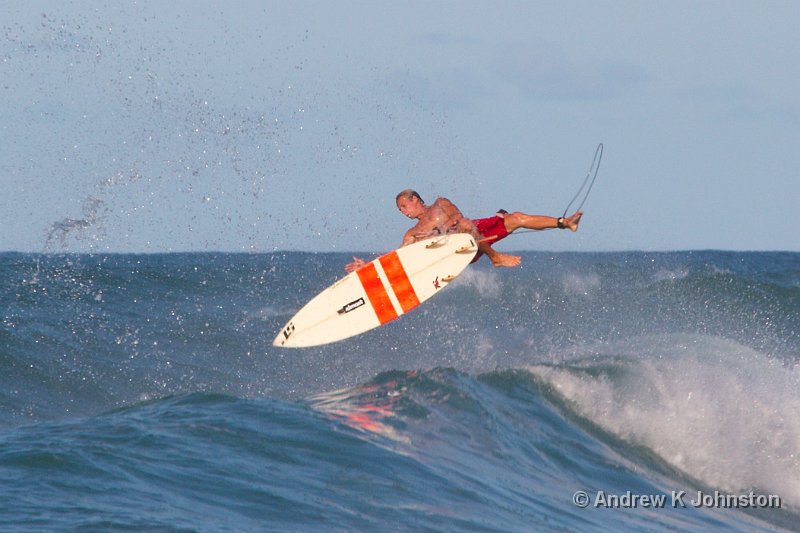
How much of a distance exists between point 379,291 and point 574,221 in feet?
7.78

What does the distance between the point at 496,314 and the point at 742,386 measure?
1172cm

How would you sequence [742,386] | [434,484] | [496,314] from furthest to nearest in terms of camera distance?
[496,314]
[742,386]
[434,484]

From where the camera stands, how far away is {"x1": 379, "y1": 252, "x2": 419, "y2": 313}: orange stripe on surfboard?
11375 mm

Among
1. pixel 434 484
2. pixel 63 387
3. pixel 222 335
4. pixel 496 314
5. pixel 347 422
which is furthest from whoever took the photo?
pixel 496 314

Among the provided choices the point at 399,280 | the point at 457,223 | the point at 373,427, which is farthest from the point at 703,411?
the point at 373,427

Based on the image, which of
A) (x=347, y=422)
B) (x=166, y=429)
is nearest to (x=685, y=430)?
(x=347, y=422)

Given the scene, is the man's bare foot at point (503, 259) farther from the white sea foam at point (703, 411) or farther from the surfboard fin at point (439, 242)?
the white sea foam at point (703, 411)

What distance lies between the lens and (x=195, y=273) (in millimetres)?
24953

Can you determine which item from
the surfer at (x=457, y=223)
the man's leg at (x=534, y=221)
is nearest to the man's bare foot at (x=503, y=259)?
the surfer at (x=457, y=223)

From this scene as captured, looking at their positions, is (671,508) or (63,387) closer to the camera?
(671,508)

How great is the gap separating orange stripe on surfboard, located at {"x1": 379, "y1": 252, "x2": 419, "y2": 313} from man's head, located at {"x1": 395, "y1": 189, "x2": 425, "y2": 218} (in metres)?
0.51

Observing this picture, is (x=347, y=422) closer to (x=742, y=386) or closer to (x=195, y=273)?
(x=742, y=386)

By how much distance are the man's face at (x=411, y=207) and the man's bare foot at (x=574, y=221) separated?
5.64ft

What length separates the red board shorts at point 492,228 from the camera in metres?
11.4
